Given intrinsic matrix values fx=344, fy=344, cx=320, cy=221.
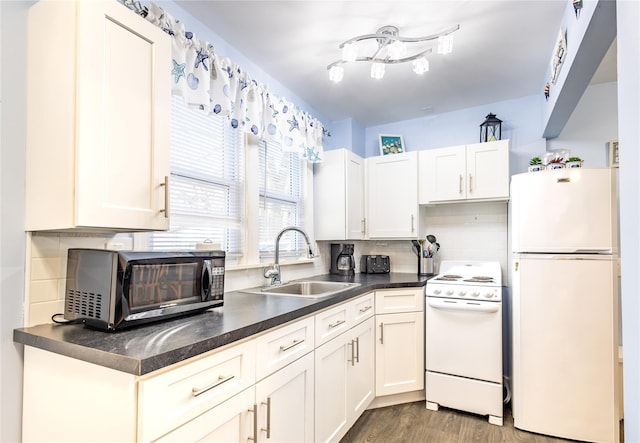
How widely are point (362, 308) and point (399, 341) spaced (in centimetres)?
49

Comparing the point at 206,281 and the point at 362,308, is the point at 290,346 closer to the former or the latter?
the point at 206,281

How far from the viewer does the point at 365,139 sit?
11.9 feet

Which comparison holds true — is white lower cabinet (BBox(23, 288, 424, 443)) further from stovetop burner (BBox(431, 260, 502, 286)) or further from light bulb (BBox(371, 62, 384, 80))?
light bulb (BBox(371, 62, 384, 80))

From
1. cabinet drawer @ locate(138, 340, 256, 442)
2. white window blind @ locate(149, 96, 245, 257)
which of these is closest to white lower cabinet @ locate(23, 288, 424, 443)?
cabinet drawer @ locate(138, 340, 256, 442)

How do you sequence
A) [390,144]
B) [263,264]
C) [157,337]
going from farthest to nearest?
[390,144] → [263,264] → [157,337]

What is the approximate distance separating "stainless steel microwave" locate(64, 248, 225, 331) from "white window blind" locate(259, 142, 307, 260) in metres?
1.04

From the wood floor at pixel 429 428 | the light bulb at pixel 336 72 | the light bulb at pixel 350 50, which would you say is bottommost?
the wood floor at pixel 429 428

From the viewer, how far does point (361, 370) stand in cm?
225

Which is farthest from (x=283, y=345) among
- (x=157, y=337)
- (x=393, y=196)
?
(x=393, y=196)

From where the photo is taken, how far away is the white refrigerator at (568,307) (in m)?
2.07

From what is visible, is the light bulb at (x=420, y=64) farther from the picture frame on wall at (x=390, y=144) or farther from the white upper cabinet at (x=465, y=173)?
the picture frame on wall at (x=390, y=144)

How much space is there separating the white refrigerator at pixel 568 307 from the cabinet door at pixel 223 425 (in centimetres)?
187

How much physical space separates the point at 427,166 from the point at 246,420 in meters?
2.44

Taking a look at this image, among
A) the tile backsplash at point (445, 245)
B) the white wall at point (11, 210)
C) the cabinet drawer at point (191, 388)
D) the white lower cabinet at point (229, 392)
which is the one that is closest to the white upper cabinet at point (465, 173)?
the tile backsplash at point (445, 245)
